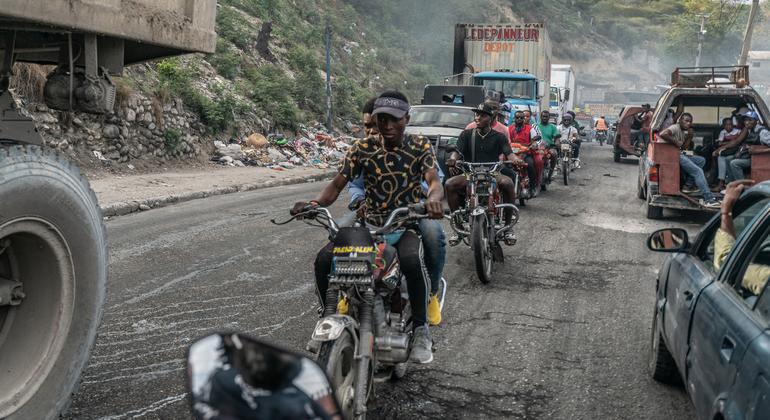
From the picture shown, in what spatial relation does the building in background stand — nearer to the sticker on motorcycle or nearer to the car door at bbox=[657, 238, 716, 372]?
the car door at bbox=[657, 238, 716, 372]

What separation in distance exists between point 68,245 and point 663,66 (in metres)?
98.2

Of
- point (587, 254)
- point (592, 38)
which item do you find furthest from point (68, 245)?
point (592, 38)

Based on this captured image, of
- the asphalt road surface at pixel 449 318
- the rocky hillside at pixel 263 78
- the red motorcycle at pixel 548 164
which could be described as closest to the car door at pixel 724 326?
the asphalt road surface at pixel 449 318

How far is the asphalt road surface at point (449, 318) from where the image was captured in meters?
4.64

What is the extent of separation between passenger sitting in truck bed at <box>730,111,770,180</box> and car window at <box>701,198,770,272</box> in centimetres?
932

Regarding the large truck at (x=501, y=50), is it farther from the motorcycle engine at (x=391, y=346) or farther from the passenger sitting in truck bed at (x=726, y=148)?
the motorcycle engine at (x=391, y=346)

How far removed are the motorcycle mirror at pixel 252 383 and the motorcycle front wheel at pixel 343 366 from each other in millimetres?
2129

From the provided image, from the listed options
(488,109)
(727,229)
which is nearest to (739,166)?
(488,109)

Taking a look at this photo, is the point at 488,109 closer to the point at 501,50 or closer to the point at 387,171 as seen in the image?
the point at 387,171

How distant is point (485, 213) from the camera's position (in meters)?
8.44

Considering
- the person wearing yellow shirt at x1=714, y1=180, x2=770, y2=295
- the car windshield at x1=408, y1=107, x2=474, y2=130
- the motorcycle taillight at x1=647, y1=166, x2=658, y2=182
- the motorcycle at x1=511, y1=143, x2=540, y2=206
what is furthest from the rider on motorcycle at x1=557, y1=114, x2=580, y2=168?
the person wearing yellow shirt at x1=714, y1=180, x2=770, y2=295

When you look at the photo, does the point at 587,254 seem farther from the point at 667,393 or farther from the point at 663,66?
the point at 663,66

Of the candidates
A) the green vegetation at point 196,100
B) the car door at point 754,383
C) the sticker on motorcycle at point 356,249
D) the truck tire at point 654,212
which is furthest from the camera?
the green vegetation at point 196,100

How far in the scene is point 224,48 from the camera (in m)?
24.8
